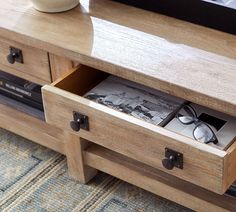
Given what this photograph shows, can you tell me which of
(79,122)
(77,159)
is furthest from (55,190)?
(79,122)

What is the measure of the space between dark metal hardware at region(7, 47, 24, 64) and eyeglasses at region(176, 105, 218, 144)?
1.21 feet

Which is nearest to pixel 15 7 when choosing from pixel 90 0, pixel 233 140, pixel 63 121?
pixel 90 0

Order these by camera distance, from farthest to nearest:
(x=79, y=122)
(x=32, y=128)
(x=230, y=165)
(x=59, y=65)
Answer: (x=32, y=128)
(x=59, y=65)
(x=79, y=122)
(x=230, y=165)

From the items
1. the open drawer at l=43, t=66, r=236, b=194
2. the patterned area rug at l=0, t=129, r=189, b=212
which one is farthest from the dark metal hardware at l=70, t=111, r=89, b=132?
the patterned area rug at l=0, t=129, r=189, b=212

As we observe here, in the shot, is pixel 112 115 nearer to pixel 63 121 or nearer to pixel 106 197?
pixel 63 121

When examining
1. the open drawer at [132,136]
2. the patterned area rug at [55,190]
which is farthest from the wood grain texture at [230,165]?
the patterned area rug at [55,190]

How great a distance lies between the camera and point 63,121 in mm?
1195

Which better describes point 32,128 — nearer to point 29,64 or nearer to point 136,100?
point 29,64

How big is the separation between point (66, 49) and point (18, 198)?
36 centimetres

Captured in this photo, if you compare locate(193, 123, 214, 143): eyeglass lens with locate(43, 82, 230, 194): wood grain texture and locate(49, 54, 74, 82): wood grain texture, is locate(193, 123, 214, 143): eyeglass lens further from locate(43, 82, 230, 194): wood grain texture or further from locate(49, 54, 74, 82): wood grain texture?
locate(49, 54, 74, 82): wood grain texture

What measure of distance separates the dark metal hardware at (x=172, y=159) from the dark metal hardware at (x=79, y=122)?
0.57 feet

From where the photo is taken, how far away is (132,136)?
109cm

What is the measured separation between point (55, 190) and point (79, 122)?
0.83 feet

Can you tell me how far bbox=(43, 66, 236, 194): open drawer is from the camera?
101 cm
